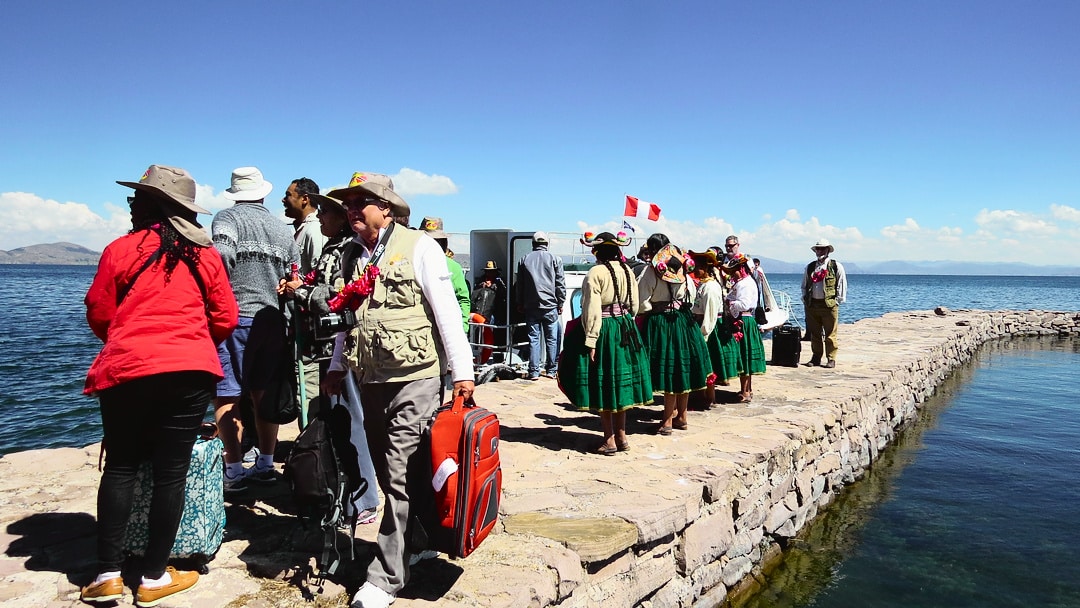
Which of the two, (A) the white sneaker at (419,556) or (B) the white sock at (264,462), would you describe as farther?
(B) the white sock at (264,462)

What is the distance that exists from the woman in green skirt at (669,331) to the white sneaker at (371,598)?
3.79m

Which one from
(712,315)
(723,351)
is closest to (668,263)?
(712,315)

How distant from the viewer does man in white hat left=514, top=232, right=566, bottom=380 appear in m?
9.29

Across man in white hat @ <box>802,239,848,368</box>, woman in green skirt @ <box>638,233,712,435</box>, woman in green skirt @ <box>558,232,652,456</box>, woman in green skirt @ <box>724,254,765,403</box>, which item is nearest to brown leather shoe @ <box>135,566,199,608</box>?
woman in green skirt @ <box>558,232,652,456</box>

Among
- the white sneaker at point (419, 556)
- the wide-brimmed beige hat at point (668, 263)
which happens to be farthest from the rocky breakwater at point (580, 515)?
the wide-brimmed beige hat at point (668, 263)

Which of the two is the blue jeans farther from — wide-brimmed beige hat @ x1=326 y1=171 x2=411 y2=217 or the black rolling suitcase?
wide-brimmed beige hat @ x1=326 y1=171 x2=411 y2=217

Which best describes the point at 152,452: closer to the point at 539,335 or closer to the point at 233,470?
the point at 233,470

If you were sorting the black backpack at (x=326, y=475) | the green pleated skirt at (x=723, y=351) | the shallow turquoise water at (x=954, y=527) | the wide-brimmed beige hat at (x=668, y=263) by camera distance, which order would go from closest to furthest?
the black backpack at (x=326, y=475) → the shallow turquoise water at (x=954, y=527) → the wide-brimmed beige hat at (x=668, y=263) → the green pleated skirt at (x=723, y=351)

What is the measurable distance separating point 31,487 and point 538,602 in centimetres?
359

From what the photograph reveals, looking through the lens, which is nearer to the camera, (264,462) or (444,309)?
(444,309)

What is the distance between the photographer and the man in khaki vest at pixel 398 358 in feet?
10.1

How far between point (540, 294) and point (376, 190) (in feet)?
20.1

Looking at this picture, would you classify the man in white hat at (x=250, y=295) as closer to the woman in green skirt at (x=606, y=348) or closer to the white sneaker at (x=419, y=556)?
the white sneaker at (x=419, y=556)

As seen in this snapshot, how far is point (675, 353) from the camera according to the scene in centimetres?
631
